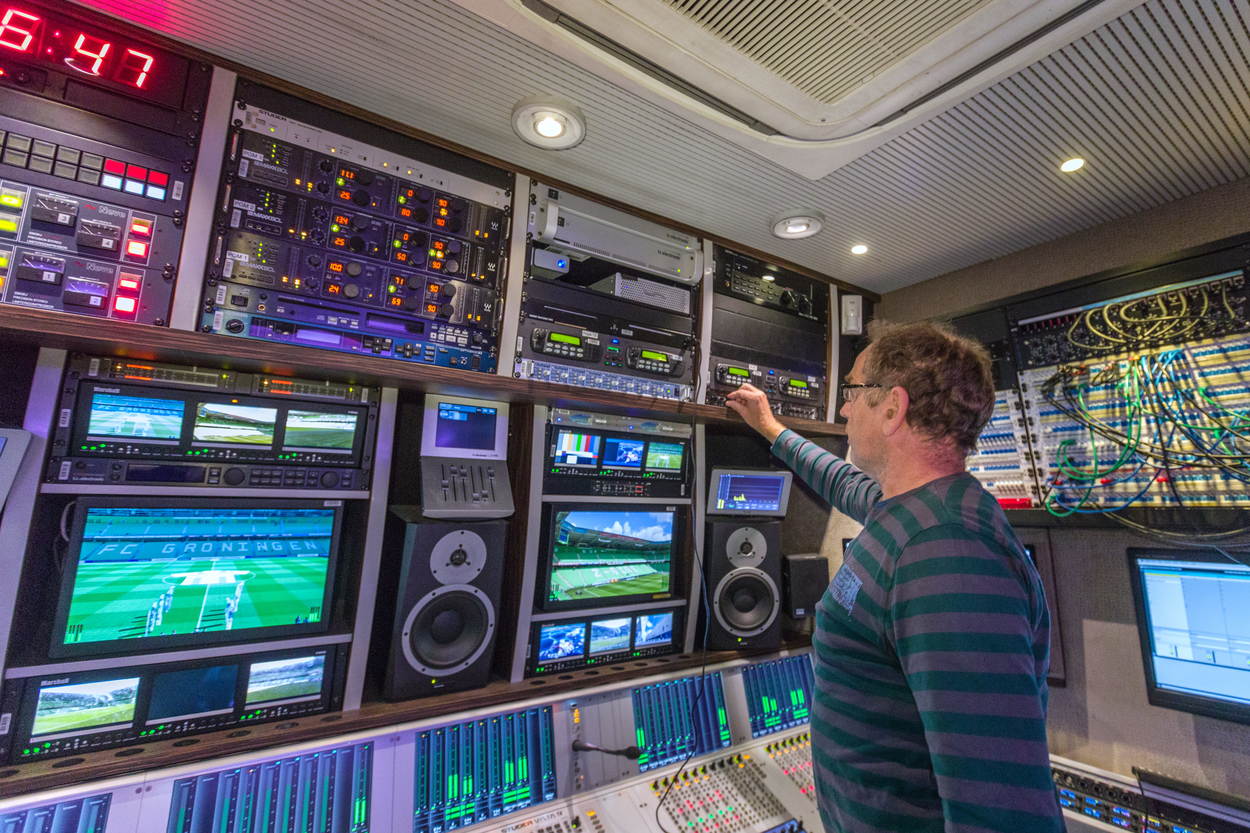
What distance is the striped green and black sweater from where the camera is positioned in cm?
81

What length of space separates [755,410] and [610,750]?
4.26 ft

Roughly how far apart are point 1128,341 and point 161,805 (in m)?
3.14

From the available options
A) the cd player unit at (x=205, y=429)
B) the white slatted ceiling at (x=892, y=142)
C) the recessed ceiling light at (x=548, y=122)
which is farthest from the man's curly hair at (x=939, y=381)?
the cd player unit at (x=205, y=429)

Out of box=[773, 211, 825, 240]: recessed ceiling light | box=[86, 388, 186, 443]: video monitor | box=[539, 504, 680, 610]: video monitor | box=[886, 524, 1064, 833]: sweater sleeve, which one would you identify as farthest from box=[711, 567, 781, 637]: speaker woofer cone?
box=[86, 388, 186, 443]: video monitor

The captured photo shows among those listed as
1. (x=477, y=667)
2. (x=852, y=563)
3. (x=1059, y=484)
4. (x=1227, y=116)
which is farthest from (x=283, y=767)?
(x=1227, y=116)

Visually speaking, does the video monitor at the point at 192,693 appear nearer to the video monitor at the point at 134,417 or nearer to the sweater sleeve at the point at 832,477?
the video monitor at the point at 134,417

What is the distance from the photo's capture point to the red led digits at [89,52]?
1.29 meters

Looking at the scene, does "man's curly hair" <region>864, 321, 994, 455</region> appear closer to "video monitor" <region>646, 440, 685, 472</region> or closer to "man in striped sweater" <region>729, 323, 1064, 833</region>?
"man in striped sweater" <region>729, 323, 1064, 833</region>

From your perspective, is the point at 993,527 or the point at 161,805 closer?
the point at 993,527

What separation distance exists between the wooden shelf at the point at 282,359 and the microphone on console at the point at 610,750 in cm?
110

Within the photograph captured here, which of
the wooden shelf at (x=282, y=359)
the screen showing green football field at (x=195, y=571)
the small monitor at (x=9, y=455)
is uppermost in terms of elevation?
the wooden shelf at (x=282, y=359)

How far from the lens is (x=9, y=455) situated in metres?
1.18

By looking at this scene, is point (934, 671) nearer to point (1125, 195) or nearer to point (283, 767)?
point (283, 767)

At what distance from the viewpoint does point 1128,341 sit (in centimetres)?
192
